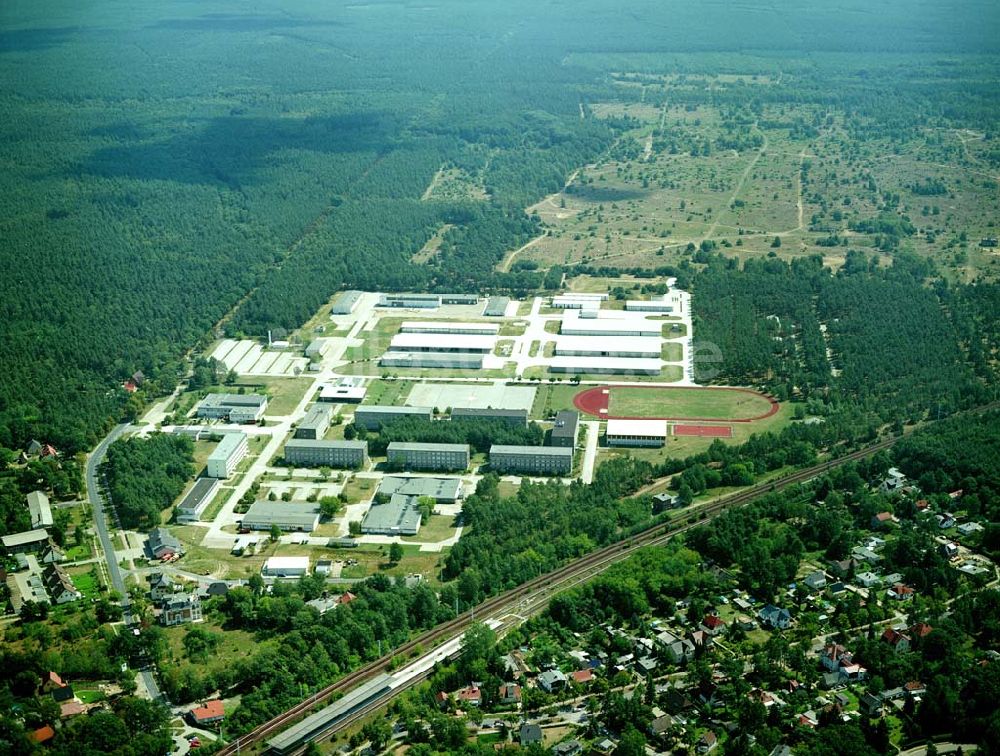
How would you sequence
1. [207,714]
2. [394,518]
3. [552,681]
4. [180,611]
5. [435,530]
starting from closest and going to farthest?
[207,714] < [552,681] < [180,611] < [435,530] < [394,518]

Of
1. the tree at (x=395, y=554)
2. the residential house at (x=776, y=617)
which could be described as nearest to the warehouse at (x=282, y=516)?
the tree at (x=395, y=554)

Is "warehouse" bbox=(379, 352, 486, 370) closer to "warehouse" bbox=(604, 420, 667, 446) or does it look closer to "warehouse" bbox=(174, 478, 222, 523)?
"warehouse" bbox=(604, 420, 667, 446)

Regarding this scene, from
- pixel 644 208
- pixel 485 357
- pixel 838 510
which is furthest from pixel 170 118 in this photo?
pixel 838 510

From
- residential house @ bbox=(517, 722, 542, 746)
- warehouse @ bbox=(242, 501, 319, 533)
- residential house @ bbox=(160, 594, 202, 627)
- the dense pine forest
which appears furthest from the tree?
the dense pine forest

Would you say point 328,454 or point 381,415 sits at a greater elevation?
point 381,415

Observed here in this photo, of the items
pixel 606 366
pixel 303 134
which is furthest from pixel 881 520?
pixel 303 134

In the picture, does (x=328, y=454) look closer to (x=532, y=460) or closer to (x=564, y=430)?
(x=532, y=460)

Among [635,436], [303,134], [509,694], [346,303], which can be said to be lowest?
[635,436]

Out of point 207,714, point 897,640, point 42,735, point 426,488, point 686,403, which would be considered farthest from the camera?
point 686,403
